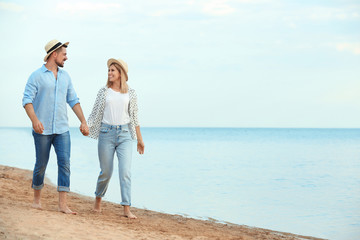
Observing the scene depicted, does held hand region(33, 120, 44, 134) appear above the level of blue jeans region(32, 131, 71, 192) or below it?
above

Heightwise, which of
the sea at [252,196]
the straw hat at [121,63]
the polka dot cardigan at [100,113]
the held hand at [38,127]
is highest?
the straw hat at [121,63]

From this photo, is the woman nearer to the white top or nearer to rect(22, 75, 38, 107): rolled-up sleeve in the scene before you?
the white top

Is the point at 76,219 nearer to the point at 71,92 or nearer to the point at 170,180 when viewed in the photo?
the point at 71,92

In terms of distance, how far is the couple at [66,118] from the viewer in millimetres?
5762

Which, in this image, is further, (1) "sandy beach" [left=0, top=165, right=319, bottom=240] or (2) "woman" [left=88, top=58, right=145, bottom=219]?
(2) "woman" [left=88, top=58, right=145, bottom=219]

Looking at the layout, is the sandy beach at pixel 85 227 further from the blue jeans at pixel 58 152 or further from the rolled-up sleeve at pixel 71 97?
the rolled-up sleeve at pixel 71 97

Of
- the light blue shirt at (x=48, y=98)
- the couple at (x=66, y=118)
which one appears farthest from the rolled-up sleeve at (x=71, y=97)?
the light blue shirt at (x=48, y=98)

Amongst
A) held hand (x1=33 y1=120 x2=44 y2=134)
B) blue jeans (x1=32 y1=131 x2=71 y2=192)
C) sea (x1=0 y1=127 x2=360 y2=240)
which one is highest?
held hand (x1=33 y1=120 x2=44 y2=134)

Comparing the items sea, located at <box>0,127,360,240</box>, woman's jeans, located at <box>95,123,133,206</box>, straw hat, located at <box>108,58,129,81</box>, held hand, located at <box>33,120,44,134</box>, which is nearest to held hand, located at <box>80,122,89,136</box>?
woman's jeans, located at <box>95,123,133,206</box>

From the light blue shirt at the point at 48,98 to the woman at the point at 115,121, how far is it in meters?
0.60

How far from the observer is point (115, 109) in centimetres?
631

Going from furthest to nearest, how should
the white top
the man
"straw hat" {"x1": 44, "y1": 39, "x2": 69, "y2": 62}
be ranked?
the white top < "straw hat" {"x1": 44, "y1": 39, "x2": 69, "y2": 62} < the man

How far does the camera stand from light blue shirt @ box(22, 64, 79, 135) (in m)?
5.73

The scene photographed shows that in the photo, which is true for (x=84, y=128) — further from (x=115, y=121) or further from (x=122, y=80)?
(x=122, y=80)
